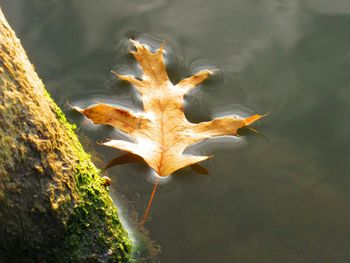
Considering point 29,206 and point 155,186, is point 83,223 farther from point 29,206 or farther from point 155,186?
point 155,186

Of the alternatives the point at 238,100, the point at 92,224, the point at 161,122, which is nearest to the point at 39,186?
the point at 92,224

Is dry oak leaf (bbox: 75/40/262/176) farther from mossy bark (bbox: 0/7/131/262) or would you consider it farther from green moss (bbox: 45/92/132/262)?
mossy bark (bbox: 0/7/131/262)

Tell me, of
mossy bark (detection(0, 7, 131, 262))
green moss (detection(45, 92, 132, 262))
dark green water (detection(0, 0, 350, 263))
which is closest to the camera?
mossy bark (detection(0, 7, 131, 262))

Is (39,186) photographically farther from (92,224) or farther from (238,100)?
(238,100)

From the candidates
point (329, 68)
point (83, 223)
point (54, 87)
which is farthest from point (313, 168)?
point (54, 87)

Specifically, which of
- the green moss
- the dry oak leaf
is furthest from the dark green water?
the green moss

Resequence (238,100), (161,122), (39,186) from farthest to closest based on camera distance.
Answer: (238,100) → (161,122) → (39,186)
